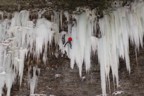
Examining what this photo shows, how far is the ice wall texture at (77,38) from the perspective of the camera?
3840mm

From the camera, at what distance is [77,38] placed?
3.94 metres

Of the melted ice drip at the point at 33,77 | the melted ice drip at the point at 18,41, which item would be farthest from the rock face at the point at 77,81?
the melted ice drip at the point at 18,41

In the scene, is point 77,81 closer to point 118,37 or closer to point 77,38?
point 77,38

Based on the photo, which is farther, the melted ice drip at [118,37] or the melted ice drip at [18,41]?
the melted ice drip at [18,41]

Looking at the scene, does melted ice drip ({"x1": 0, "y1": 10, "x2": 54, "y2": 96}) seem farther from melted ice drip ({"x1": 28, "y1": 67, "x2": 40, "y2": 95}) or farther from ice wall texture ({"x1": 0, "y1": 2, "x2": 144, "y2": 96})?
melted ice drip ({"x1": 28, "y1": 67, "x2": 40, "y2": 95})

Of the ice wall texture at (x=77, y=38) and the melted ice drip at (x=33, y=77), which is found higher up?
the ice wall texture at (x=77, y=38)

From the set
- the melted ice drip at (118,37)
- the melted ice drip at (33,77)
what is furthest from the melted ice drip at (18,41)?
the melted ice drip at (118,37)

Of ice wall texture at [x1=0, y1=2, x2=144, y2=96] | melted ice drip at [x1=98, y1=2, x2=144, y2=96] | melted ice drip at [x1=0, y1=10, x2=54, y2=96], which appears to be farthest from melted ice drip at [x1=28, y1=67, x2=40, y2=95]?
melted ice drip at [x1=98, y1=2, x2=144, y2=96]

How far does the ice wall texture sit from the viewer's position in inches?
151

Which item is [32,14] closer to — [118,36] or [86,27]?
[86,27]

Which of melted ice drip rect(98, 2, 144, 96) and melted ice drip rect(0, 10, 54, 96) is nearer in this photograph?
melted ice drip rect(98, 2, 144, 96)

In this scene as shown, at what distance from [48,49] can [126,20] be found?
108 cm

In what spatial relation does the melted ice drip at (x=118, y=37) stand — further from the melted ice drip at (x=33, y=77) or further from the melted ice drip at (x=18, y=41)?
the melted ice drip at (x=33, y=77)

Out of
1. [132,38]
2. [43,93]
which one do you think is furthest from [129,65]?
[43,93]
